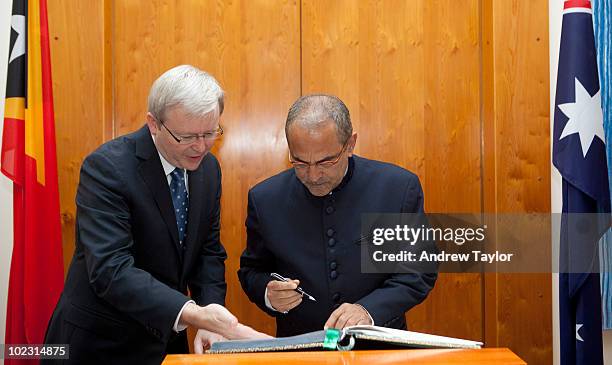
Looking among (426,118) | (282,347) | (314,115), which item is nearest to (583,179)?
(426,118)

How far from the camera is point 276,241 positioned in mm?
2357

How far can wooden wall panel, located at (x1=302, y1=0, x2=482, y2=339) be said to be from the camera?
363cm

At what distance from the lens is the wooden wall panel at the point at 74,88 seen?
134 inches

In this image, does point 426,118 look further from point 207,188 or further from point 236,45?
point 207,188

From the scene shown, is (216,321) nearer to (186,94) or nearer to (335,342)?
(335,342)

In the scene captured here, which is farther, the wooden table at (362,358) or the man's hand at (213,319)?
the man's hand at (213,319)

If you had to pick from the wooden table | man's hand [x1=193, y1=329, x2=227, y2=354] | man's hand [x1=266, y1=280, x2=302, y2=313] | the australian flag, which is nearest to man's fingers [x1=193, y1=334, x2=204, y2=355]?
man's hand [x1=193, y1=329, x2=227, y2=354]

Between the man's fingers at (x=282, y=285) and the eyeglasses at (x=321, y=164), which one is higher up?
the eyeglasses at (x=321, y=164)

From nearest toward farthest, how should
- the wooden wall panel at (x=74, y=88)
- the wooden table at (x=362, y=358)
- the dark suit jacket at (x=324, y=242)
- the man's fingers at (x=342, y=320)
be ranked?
the wooden table at (x=362, y=358), the man's fingers at (x=342, y=320), the dark suit jacket at (x=324, y=242), the wooden wall panel at (x=74, y=88)

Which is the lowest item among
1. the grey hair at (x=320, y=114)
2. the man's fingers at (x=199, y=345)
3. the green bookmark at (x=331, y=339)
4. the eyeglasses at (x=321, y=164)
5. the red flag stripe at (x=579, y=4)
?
the man's fingers at (x=199, y=345)

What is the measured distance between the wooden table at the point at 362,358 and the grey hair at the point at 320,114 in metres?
0.80

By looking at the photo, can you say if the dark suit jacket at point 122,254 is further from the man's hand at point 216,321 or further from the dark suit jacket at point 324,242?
the dark suit jacket at point 324,242

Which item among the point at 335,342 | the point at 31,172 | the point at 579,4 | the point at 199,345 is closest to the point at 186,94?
the point at 199,345

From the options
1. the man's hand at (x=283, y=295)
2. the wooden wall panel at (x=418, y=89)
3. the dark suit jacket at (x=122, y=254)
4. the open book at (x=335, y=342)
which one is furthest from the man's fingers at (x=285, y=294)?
the wooden wall panel at (x=418, y=89)
